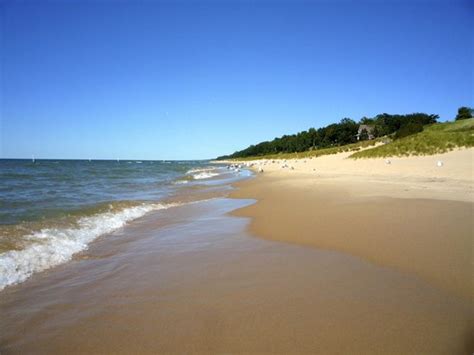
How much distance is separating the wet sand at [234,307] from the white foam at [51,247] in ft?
1.36

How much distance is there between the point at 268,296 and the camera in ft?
11.7

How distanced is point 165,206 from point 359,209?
306 inches

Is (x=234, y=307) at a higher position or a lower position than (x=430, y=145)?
lower

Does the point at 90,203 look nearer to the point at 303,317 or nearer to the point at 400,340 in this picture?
the point at 303,317

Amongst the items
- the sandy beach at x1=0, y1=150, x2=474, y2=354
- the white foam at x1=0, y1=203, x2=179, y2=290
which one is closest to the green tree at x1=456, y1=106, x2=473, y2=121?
the sandy beach at x1=0, y1=150, x2=474, y2=354

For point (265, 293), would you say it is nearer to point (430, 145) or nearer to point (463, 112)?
point (430, 145)

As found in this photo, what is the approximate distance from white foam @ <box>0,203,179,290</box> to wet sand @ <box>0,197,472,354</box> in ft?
1.36

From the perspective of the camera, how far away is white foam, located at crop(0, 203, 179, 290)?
487cm

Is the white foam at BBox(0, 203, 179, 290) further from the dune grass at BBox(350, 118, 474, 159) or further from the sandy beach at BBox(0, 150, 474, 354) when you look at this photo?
the dune grass at BBox(350, 118, 474, 159)

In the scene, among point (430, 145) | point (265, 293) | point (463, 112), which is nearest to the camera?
point (265, 293)

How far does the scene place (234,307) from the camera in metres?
3.32

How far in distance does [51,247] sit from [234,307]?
485cm

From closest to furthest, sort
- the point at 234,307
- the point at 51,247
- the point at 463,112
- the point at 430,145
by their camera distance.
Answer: the point at 234,307
the point at 51,247
the point at 430,145
the point at 463,112

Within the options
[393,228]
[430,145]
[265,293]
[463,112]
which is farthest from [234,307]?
[463,112]
